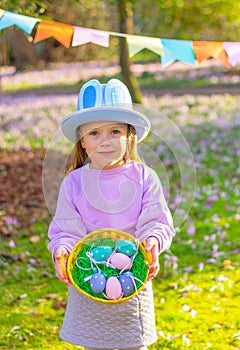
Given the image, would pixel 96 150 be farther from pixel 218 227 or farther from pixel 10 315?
pixel 218 227

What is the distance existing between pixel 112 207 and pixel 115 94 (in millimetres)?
509

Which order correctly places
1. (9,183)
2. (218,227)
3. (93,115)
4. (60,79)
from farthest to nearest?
(60,79)
(9,183)
(218,227)
(93,115)

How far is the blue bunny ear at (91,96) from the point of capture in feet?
10.7

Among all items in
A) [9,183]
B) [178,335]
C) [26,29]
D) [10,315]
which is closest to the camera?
[26,29]

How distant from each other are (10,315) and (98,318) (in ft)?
6.54

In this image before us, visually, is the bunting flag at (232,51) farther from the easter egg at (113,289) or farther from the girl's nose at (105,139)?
the easter egg at (113,289)

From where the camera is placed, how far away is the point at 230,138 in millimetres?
11062

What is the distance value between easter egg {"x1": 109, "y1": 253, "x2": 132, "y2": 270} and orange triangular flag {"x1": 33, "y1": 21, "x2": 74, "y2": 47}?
1.76 meters

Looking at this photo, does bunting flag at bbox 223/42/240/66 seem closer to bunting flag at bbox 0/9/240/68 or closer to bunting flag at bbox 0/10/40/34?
bunting flag at bbox 0/9/240/68

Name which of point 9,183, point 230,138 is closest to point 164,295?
point 9,183

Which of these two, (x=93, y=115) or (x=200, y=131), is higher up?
(x=200, y=131)

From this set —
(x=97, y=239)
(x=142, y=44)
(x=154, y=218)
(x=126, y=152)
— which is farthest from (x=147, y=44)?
(x=97, y=239)

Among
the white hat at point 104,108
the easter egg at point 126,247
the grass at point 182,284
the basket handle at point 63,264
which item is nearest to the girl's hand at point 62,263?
the basket handle at point 63,264

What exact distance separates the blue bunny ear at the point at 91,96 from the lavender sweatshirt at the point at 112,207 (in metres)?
0.31
